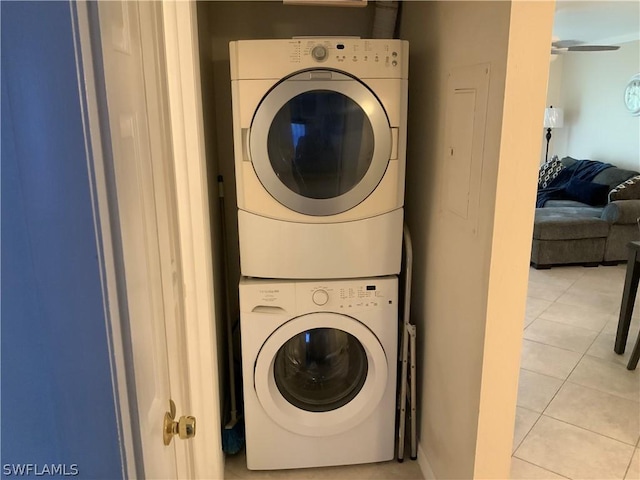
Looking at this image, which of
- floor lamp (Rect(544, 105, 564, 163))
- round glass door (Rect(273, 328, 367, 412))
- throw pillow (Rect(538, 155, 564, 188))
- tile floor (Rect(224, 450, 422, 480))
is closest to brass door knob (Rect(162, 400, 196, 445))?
round glass door (Rect(273, 328, 367, 412))

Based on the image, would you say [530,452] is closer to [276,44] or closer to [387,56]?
[387,56]

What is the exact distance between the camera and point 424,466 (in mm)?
2148

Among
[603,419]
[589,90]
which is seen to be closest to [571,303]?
[603,419]

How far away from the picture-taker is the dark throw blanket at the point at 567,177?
5551 millimetres

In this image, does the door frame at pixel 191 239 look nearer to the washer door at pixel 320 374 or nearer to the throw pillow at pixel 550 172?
the washer door at pixel 320 374

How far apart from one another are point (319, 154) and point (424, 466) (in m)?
1.33

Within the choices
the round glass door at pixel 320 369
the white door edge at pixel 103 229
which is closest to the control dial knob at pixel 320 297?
the round glass door at pixel 320 369

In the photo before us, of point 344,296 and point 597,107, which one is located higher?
point 597,107

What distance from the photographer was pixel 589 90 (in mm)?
6457

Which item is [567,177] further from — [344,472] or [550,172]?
[344,472]

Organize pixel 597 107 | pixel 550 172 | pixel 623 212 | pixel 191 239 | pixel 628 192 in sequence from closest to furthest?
pixel 191 239 → pixel 623 212 → pixel 628 192 → pixel 550 172 → pixel 597 107

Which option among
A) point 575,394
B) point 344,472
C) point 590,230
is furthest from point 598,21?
point 344,472

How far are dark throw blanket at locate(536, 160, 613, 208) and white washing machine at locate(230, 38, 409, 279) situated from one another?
4036 mm

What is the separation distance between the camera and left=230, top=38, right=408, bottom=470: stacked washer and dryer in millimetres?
1832
